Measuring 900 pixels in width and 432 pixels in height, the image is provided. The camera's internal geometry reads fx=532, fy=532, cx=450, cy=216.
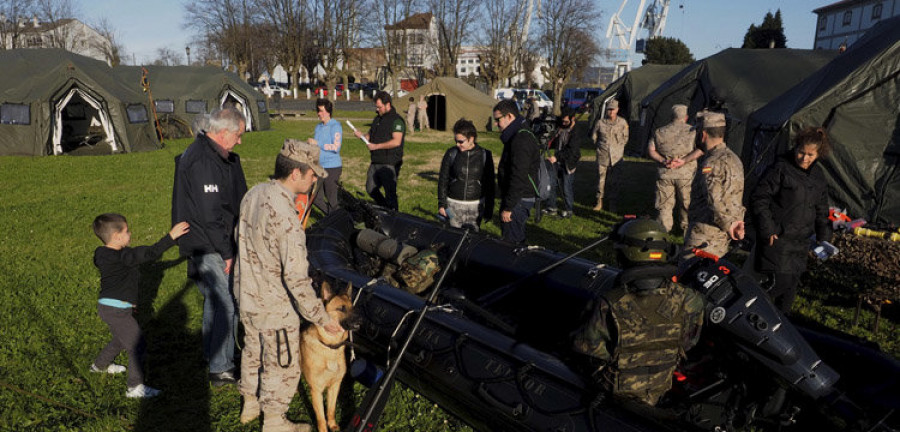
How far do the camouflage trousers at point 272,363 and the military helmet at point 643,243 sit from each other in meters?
2.00

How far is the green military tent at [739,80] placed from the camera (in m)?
12.1

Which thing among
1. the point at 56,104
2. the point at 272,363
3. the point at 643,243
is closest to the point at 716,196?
the point at 643,243

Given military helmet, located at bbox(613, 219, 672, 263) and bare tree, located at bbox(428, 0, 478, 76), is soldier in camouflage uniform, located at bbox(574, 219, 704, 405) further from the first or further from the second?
→ bare tree, located at bbox(428, 0, 478, 76)

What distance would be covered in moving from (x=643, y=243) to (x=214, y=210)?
115 inches

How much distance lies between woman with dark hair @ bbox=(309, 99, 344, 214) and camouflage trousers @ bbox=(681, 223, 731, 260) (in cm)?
454

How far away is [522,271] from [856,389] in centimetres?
244

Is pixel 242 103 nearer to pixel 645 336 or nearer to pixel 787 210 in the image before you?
pixel 787 210

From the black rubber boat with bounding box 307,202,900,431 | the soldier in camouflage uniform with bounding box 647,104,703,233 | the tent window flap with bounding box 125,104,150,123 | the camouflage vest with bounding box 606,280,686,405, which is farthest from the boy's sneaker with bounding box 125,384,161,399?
the tent window flap with bounding box 125,104,150,123

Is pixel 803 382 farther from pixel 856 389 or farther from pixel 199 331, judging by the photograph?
pixel 199 331

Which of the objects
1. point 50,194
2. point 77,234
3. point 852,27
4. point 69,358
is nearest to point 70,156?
point 50,194

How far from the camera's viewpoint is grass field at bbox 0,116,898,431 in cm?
389

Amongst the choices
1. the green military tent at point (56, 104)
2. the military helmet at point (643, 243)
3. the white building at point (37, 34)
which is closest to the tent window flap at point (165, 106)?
the green military tent at point (56, 104)

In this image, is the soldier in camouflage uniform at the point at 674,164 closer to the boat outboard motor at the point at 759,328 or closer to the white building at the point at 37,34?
the boat outboard motor at the point at 759,328

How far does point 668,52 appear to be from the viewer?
43.2 m
